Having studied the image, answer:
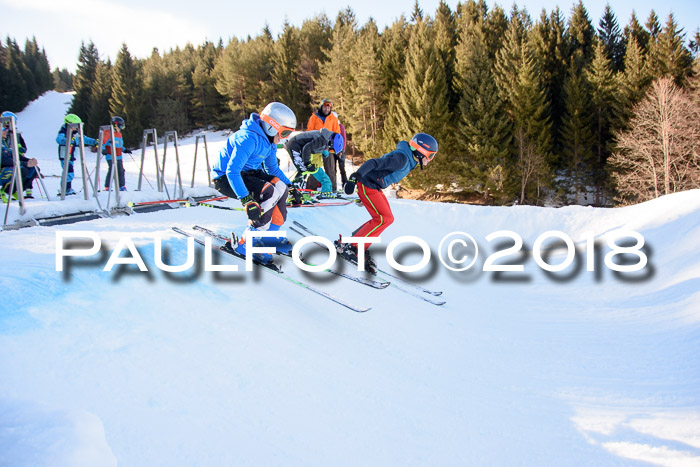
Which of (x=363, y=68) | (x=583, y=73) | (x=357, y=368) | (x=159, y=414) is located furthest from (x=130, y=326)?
(x=583, y=73)

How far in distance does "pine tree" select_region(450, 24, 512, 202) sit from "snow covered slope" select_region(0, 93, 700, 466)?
23558mm

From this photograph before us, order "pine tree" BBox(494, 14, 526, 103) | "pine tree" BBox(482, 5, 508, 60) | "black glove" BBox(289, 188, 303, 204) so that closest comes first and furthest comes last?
1. "black glove" BBox(289, 188, 303, 204)
2. "pine tree" BBox(494, 14, 526, 103)
3. "pine tree" BBox(482, 5, 508, 60)

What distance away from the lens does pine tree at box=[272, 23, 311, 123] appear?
44.8 metres

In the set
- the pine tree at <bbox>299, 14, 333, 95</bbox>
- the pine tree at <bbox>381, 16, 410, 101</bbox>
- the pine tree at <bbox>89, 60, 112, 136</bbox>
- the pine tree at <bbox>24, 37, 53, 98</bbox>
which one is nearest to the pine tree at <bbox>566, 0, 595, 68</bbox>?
the pine tree at <bbox>381, 16, 410, 101</bbox>

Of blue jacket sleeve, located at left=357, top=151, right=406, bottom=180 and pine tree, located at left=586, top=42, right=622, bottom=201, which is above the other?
pine tree, located at left=586, top=42, right=622, bottom=201

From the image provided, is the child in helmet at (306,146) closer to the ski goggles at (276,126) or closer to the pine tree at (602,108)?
the ski goggles at (276,126)

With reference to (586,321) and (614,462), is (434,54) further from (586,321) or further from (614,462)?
(614,462)

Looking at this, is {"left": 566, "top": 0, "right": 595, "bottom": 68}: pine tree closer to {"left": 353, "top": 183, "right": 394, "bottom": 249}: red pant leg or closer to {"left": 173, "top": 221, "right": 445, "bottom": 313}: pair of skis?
{"left": 353, "top": 183, "right": 394, "bottom": 249}: red pant leg

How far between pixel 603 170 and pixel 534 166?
237 inches

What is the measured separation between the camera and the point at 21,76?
6262 cm

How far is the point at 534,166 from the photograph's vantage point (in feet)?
93.7

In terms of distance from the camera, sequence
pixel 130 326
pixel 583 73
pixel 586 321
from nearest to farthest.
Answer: pixel 130 326 < pixel 586 321 < pixel 583 73

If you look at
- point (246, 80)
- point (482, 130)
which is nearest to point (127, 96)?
point (246, 80)

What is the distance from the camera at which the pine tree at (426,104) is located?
2892 centimetres
